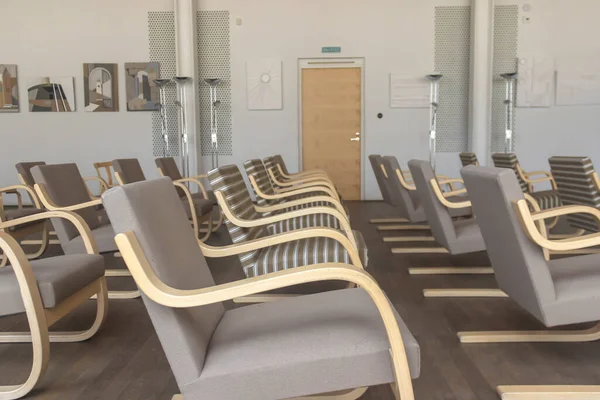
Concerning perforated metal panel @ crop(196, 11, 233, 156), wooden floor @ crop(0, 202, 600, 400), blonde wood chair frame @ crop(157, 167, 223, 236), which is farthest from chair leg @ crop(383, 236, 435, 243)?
perforated metal panel @ crop(196, 11, 233, 156)

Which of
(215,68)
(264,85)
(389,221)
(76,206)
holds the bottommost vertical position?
(389,221)

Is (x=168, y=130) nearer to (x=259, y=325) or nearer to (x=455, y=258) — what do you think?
(x=455, y=258)

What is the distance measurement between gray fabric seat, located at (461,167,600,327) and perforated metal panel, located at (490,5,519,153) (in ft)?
22.6

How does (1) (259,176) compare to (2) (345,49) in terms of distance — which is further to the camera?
(2) (345,49)

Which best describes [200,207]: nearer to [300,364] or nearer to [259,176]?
[259,176]

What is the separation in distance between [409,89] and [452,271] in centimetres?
536

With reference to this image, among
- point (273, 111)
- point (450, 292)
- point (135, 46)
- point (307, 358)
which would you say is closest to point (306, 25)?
point (273, 111)

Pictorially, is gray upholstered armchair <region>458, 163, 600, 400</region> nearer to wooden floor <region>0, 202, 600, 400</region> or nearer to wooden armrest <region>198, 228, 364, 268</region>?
wooden floor <region>0, 202, 600, 400</region>

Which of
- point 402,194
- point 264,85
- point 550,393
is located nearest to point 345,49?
point 264,85

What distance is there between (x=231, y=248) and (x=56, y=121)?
7.71 metres

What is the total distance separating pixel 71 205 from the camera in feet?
11.3

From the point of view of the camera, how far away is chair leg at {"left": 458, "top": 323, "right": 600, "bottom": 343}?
2404 mm

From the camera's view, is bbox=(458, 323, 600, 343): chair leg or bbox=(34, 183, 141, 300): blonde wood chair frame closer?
bbox=(458, 323, 600, 343): chair leg

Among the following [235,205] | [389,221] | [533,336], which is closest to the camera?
[533,336]
